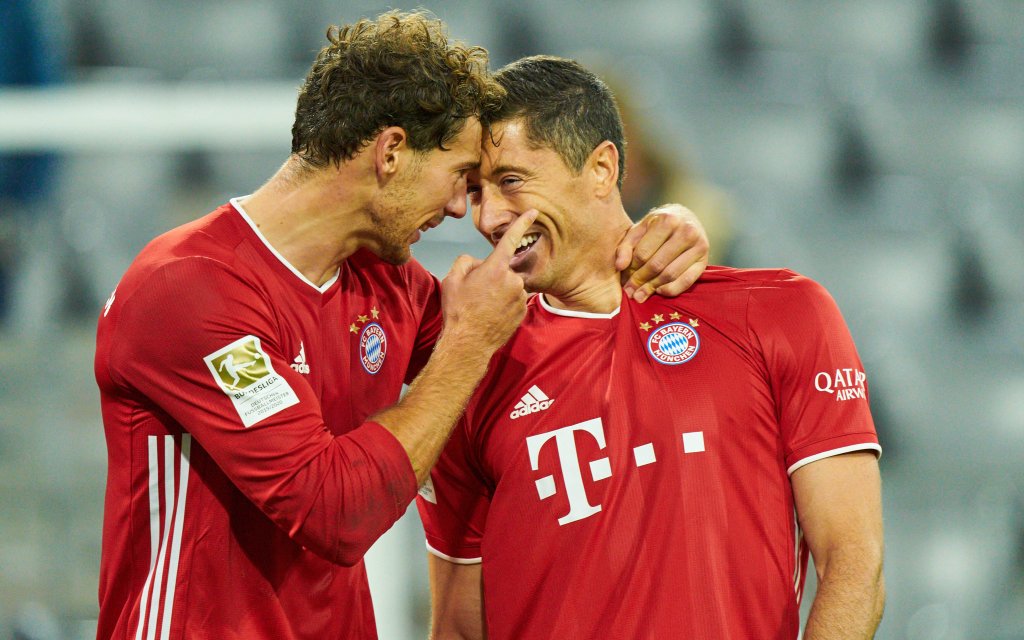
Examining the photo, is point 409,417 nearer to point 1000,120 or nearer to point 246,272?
point 246,272

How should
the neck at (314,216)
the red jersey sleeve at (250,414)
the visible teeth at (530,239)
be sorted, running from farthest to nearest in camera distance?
the visible teeth at (530,239) → the neck at (314,216) → the red jersey sleeve at (250,414)

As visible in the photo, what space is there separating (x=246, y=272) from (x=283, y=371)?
22 cm

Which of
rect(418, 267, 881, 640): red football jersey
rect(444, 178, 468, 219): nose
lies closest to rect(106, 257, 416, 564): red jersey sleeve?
rect(418, 267, 881, 640): red football jersey

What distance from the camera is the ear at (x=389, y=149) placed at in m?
2.19

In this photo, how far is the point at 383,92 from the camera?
7.18 feet

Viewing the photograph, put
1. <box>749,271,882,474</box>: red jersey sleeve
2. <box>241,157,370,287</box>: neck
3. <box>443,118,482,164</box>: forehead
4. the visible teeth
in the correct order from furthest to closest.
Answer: the visible teeth → <box>443,118,482,164</box>: forehead → <box>241,157,370,287</box>: neck → <box>749,271,882,474</box>: red jersey sleeve

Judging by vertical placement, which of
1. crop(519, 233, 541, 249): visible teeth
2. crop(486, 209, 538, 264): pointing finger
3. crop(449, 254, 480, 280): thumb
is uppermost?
crop(486, 209, 538, 264): pointing finger

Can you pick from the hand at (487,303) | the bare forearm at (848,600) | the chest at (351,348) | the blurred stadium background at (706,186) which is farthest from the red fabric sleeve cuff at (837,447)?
the blurred stadium background at (706,186)

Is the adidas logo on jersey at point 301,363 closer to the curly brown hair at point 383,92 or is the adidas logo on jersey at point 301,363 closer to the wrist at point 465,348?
the wrist at point 465,348

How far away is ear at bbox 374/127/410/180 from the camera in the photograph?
86.3 inches

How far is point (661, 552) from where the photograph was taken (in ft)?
6.73

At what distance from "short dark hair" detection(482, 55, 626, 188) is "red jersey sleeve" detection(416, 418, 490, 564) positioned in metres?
0.66

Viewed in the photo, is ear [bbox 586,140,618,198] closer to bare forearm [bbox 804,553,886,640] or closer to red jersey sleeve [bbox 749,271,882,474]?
red jersey sleeve [bbox 749,271,882,474]

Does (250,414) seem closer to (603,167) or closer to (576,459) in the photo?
(576,459)
